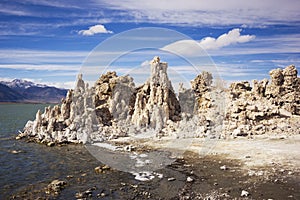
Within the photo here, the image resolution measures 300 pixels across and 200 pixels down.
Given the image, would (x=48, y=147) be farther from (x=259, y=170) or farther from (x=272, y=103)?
(x=272, y=103)

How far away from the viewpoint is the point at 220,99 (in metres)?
49.7

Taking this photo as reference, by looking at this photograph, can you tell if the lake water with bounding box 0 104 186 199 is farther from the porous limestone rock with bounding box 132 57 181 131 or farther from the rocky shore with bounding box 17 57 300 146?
the porous limestone rock with bounding box 132 57 181 131

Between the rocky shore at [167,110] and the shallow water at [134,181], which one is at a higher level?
the rocky shore at [167,110]

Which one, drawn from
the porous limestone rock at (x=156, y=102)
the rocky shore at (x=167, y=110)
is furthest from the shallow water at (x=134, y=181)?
the porous limestone rock at (x=156, y=102)

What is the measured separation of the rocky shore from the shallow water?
1060cm

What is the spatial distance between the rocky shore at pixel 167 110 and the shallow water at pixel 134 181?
10.6 metres

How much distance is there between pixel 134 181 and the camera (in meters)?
24.6

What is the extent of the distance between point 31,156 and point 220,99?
100 feet

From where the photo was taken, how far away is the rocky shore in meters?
42.1

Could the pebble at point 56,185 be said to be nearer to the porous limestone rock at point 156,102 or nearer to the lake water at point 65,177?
the lake water at point 65,177

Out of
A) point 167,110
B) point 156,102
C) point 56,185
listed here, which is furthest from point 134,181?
point 156,102

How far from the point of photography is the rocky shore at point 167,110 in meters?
42.1

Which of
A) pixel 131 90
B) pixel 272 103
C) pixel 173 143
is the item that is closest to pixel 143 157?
pixel 173 143

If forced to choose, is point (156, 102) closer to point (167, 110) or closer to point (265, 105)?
point (167, 110)
